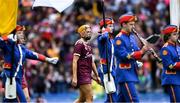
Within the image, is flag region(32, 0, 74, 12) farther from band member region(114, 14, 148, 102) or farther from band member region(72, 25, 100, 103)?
band member region(114, 14, 148, 102)

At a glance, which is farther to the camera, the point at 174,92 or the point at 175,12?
the point at 175,12

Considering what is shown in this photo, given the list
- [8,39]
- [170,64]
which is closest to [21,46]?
[8,39]

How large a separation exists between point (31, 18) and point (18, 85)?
574 inches

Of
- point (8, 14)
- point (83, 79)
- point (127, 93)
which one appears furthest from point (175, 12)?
point (8, 14)

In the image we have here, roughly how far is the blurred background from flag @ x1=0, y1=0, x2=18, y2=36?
8143 mm

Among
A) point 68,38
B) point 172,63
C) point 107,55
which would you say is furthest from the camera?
point 68,38

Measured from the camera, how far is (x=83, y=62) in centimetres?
1900

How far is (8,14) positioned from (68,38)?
43.6 ft

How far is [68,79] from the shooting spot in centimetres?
3005

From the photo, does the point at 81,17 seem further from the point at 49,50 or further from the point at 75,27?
the point at 49,50

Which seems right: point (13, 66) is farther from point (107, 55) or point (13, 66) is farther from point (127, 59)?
point (127, 59)

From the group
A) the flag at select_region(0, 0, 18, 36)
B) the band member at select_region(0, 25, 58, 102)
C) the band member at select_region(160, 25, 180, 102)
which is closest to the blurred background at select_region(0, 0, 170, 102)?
the band member at select_region(0, 25, 58, 102)

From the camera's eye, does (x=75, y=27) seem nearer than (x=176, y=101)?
No

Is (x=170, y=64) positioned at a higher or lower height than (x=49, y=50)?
lower
